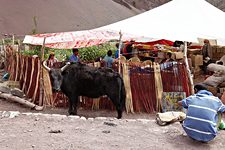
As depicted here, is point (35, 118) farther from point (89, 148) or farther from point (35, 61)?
point (35, 61)

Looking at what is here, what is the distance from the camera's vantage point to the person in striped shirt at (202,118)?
6566 mm

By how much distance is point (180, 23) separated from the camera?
11.0m

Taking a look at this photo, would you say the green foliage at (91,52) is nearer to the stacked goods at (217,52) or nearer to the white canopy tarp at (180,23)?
the stacked goods at (217,52)

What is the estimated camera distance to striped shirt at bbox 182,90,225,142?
21.5 feet

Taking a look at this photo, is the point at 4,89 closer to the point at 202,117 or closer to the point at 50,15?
the point at 202,117

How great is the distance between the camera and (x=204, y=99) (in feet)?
22.2

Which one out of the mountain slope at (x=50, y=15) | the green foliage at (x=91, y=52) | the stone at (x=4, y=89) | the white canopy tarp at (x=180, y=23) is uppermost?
the mountain slope at (x=50, y=15)

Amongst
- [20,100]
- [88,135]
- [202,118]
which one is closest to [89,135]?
[88,135]

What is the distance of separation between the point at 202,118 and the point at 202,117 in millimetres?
16

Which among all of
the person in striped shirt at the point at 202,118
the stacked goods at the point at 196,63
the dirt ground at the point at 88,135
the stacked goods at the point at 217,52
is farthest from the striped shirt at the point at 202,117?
the stacked goods at the point at 217,52

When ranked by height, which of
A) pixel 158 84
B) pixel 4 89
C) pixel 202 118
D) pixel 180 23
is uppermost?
pixel 180 23

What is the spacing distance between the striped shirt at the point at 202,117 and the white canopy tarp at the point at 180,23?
12.0ft

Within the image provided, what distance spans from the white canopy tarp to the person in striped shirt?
3.66m

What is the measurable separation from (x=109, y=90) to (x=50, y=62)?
6.19ft
